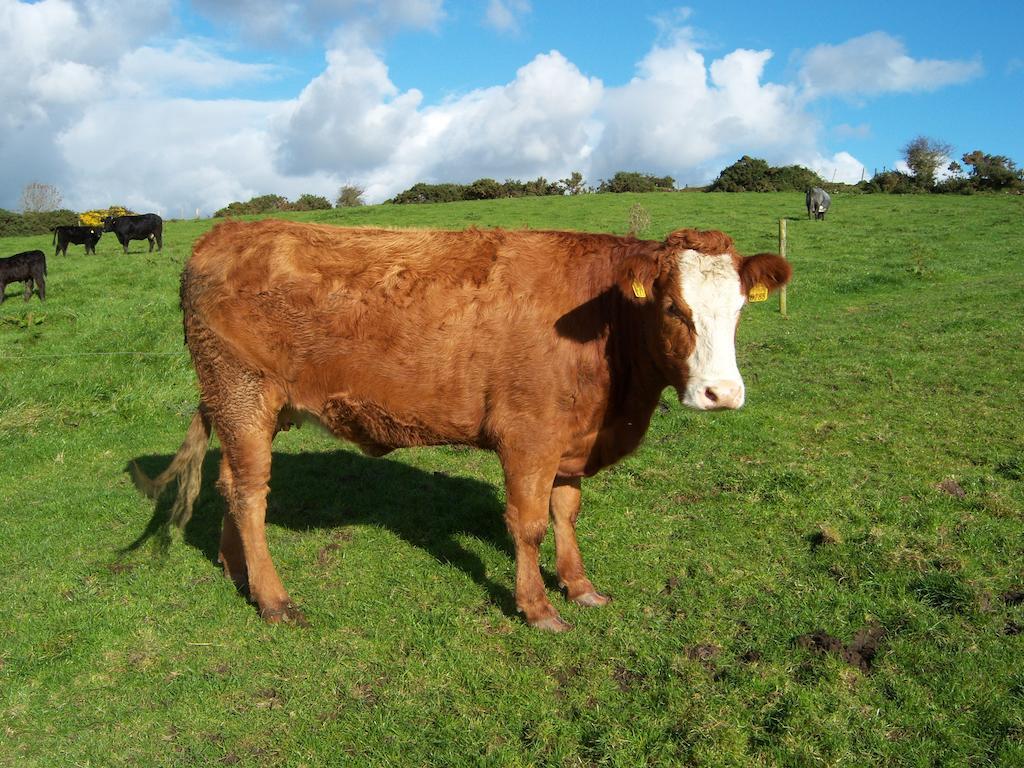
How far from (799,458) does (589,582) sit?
3.00 m

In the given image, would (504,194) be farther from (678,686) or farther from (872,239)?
(678,686)

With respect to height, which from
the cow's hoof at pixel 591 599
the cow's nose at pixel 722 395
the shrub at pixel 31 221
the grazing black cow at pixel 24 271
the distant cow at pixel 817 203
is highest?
the shrub at pixel 31 221

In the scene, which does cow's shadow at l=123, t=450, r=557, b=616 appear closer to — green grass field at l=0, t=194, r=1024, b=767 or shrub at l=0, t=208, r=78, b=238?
green grass field at l=0, t=194, r=1024, b=767

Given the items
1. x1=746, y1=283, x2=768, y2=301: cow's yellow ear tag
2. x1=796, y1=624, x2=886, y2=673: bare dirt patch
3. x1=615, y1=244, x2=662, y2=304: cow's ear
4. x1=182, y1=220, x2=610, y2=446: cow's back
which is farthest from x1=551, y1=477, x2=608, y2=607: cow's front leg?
x1=746, y1=283, x2=768, y2=301: cow's yellow ear tag

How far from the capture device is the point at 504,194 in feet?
156

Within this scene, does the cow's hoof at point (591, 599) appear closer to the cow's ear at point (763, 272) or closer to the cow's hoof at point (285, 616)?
the cow's hoof at point (285, 616)

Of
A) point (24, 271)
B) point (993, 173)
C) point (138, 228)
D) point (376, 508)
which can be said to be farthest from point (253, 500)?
point (993, 173)

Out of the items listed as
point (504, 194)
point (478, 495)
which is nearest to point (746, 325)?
point (478, 495)

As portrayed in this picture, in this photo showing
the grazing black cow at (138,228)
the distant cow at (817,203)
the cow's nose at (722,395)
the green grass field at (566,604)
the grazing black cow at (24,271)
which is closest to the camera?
the green grass field at (566,604)

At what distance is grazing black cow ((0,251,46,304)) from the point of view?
17.6 m

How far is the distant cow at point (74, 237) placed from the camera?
26.0 metres

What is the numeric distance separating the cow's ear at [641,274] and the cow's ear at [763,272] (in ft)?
1.64

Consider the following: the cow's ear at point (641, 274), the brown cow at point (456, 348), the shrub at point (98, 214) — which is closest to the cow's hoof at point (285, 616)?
the brown cow at point (456, 348)

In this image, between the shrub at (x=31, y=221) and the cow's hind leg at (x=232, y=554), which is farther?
the shrub at (x=31, y=221)
